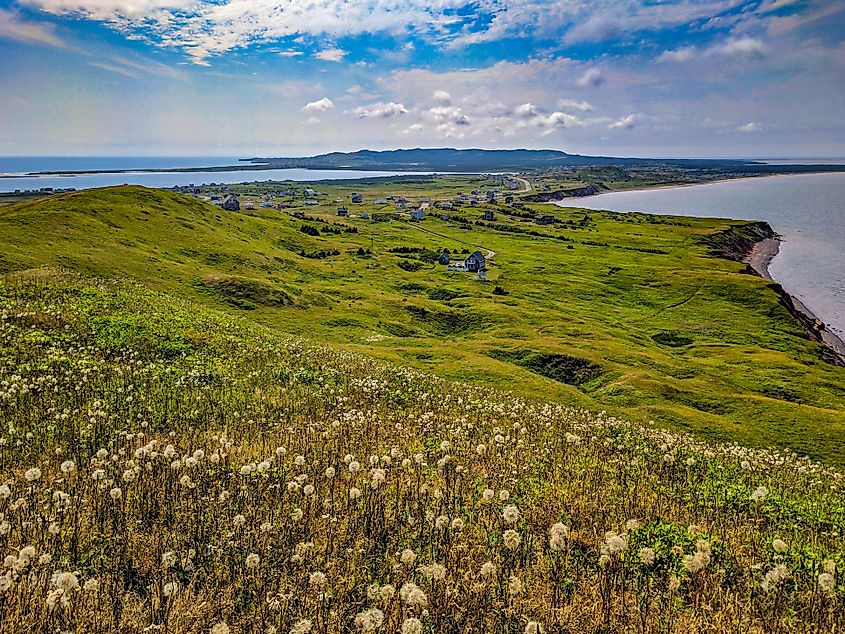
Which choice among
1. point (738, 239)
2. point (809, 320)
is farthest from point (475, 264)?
point (738, 239)

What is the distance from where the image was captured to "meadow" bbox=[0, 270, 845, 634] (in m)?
6.56

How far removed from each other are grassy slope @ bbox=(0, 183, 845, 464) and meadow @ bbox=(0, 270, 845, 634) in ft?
77.4

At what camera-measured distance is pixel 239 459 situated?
36.4 feet

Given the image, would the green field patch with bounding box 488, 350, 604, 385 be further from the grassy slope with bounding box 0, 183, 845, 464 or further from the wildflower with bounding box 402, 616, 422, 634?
the wildflower with bounding box 402, 616, 422, 634

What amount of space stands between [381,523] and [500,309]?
6183cm

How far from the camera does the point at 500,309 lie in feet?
227

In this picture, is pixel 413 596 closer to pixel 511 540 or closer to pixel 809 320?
pixel 511 540

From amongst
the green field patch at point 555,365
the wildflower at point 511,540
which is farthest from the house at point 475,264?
the wildflower at point 511,540

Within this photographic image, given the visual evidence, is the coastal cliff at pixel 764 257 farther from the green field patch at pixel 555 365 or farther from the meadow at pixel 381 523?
the meadow at pixel 381 523

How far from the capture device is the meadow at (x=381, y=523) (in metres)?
6.56

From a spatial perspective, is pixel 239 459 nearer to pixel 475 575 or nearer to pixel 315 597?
pixel 315 597

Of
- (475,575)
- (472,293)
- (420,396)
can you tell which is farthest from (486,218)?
(475,575)

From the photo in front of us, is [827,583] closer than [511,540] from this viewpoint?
Yes

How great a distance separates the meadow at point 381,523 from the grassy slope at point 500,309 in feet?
77.4
